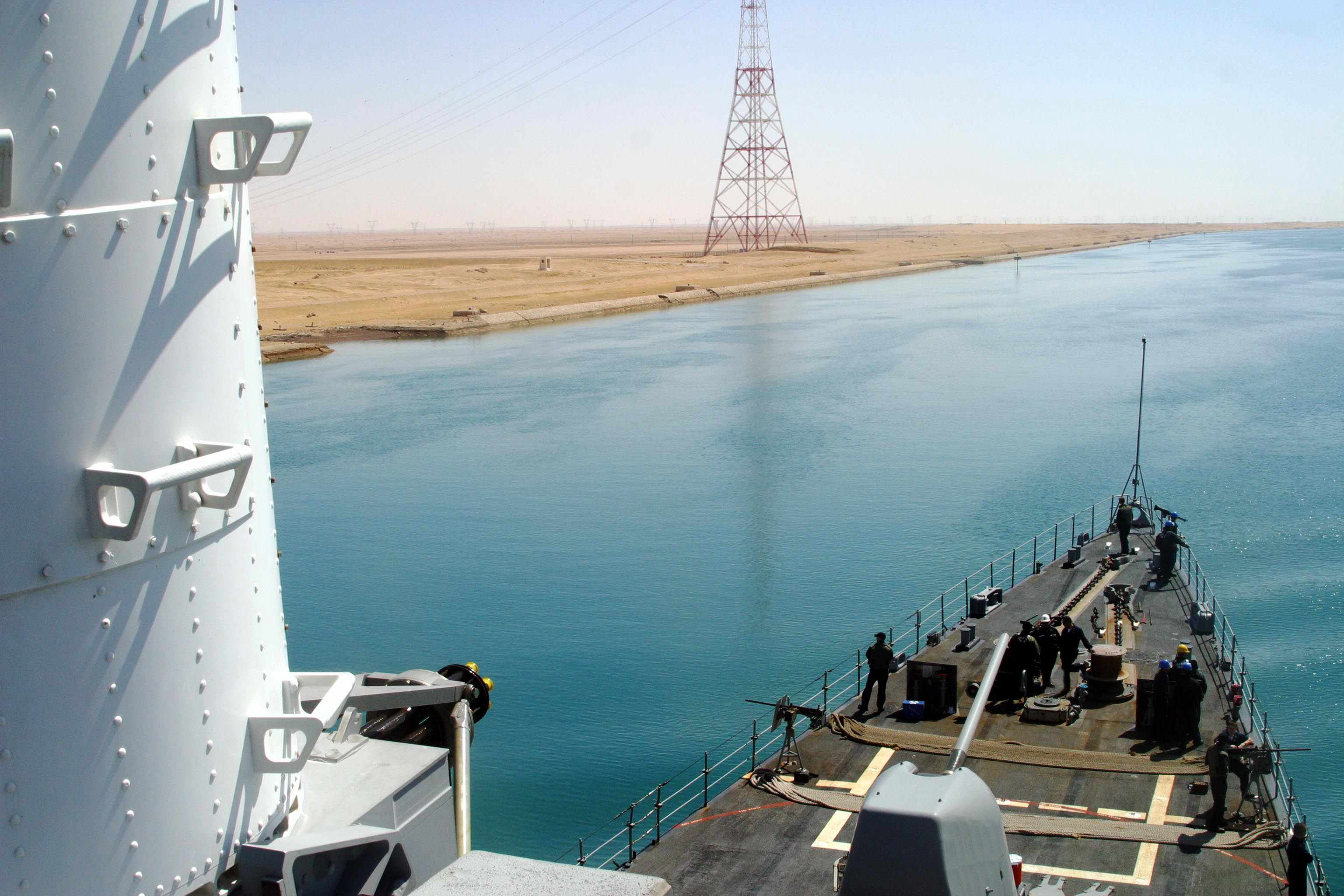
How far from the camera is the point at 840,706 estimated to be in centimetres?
2211

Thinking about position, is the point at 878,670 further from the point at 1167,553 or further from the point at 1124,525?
the point at 1124,525

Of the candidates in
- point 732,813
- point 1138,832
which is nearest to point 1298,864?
point 1138,832

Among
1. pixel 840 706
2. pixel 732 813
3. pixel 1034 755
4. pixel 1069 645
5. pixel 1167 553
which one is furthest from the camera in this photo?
pixel 1167 553

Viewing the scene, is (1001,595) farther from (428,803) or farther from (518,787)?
(428,803)

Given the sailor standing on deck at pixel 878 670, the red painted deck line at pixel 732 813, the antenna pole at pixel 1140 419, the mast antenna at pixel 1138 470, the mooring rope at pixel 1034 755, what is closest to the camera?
the red painted deck line at pixel 732 813

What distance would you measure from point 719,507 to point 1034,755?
75.7 ft

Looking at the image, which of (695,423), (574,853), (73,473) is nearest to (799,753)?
(574,853)

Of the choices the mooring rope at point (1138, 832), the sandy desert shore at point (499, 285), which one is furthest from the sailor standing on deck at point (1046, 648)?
the sandy desert shore at point (499, 285)

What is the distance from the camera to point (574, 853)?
1828 cm

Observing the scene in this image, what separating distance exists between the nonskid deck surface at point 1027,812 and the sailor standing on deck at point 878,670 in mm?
289

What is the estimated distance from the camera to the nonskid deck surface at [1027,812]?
12.3m

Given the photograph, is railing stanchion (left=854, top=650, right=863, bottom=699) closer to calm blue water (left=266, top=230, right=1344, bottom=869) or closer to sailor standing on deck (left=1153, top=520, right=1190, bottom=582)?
calm blue water (left=266, top=230, right=1344, bottom=869)

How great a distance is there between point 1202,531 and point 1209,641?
1524 centimetres

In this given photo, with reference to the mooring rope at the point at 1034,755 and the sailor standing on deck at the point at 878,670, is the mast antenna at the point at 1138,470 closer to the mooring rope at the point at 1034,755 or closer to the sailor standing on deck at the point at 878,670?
the sailor standing on deck at the point at 878,670
